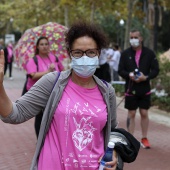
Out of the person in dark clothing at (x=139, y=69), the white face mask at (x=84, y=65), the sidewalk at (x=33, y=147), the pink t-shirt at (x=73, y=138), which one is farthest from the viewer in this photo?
the person in dark clothing at (x=139, y=69)

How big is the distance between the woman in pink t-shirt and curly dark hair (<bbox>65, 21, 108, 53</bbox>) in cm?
343

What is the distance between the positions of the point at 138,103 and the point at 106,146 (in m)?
4.17

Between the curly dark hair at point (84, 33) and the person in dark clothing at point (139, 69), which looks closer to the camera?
the curly dark hair at point (84, 33)

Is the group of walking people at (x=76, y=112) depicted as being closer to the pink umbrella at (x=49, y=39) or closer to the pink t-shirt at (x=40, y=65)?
the pink t-shirt at (x=40, y=65)

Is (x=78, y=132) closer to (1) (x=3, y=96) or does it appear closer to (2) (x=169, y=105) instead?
(1) (x=3, y=96)

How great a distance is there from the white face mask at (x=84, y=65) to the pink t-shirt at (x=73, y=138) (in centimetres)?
19

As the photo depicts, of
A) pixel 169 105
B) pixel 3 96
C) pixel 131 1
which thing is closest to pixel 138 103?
pixel 169 105

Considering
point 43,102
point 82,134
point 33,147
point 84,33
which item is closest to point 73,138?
point 82,134

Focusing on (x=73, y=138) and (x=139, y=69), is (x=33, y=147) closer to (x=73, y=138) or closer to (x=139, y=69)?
(x=139, y=69)

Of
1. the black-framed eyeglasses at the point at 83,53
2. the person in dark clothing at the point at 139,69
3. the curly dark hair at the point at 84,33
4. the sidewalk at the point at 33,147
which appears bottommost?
the sidewalk at the point at 33,147

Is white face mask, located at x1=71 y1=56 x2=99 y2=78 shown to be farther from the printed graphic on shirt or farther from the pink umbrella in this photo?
the pink umbrella

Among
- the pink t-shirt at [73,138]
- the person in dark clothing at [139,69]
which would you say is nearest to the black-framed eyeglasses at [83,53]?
the pink t-shirt at [73,138]

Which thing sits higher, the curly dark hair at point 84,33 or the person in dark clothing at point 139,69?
the curly dark hair at point 84,33

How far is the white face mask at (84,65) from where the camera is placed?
2723 mm
